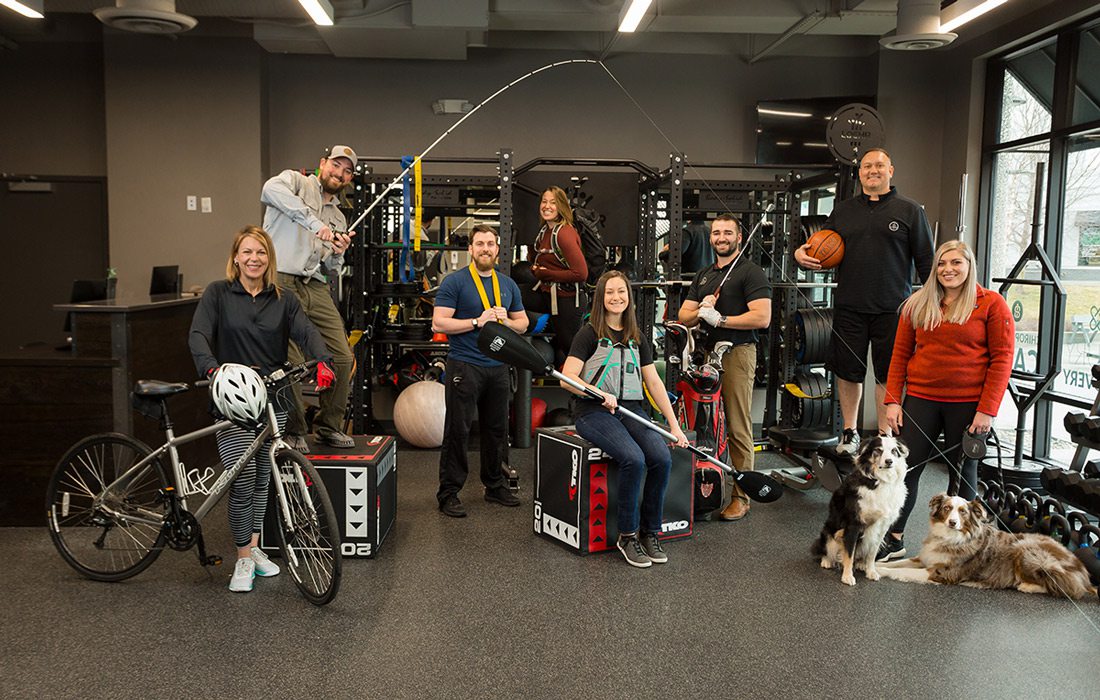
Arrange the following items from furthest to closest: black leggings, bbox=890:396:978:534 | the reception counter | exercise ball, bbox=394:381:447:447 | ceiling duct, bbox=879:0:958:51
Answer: exercise ball, bbox=394:381:447:447, ceiling duct, bbox=879:0:958:51, the reception counter, black leggings, bbox=890:396:978:534

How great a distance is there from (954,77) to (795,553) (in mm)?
4781

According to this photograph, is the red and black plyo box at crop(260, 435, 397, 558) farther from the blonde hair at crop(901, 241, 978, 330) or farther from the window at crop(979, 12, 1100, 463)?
the window at crop(979, 12, 1100, 463)

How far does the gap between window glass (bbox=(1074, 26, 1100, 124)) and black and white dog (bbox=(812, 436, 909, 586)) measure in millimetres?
3282

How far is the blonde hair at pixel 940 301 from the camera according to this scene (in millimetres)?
3947

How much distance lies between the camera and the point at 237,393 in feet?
11.1

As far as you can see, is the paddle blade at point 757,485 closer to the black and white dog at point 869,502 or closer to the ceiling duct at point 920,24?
the black and white dog at point 869,502

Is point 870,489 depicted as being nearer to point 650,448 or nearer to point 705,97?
point 650,448

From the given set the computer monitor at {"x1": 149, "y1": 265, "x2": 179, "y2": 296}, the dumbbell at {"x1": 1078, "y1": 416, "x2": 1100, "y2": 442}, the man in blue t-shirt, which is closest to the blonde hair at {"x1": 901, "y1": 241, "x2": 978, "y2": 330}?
the dumbbell at {"x1": 1078, "y1": 416, "x2": 1100, "y2": 442}

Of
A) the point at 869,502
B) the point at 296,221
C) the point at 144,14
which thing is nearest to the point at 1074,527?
the point at 869,502

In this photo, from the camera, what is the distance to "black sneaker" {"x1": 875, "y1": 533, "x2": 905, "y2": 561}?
→ 4.21m

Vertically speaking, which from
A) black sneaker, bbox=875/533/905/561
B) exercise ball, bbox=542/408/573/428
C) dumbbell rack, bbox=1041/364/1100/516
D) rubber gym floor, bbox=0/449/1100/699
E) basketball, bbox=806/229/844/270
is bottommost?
rubber gym floor, bbox=0/449/1100/699

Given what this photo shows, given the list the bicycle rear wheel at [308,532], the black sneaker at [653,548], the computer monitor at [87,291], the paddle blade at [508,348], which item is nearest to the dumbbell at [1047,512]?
the black sneaker at [653,548]

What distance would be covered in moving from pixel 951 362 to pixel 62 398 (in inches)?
169

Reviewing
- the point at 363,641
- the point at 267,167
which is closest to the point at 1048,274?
the point at 363,641
